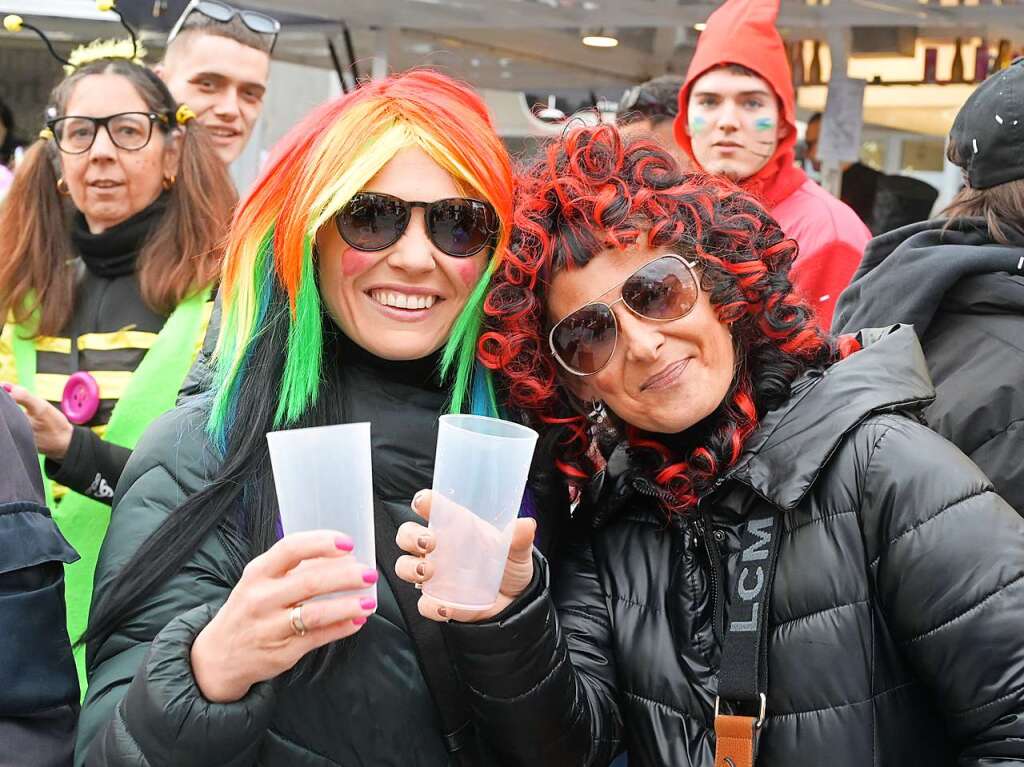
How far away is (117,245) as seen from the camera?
3215 mm

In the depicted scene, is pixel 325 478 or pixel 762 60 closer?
pixel 325 478

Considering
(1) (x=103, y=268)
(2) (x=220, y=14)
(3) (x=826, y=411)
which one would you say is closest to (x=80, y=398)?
(1) (x=103, y=268)

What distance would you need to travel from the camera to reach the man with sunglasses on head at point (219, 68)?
4.04m

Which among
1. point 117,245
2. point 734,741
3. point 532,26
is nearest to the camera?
point 734,741

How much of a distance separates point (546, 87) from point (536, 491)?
750 centimetres

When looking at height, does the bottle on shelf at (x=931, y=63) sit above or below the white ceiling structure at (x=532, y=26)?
below

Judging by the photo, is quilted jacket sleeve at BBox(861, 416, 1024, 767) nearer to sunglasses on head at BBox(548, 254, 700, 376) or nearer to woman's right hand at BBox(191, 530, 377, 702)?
sunglasses on head at BBox(548, 254, 700, 376)

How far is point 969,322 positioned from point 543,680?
1.25 metres

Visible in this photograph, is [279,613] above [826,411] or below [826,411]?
below

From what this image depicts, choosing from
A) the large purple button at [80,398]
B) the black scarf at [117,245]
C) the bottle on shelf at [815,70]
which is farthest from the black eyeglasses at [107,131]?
the bottle on shelf at [815,70]

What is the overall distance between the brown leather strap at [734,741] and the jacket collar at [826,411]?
308 mm

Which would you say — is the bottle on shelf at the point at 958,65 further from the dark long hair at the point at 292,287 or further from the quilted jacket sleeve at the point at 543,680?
the quilted jacket sleeve at the point at 543,680

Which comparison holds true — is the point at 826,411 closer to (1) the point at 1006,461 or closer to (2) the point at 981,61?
(1) the point at 1006,461

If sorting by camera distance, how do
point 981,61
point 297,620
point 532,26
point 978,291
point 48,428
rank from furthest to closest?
point 532,26, point 981,61, point 48,428, point 978,291, point 297,620
